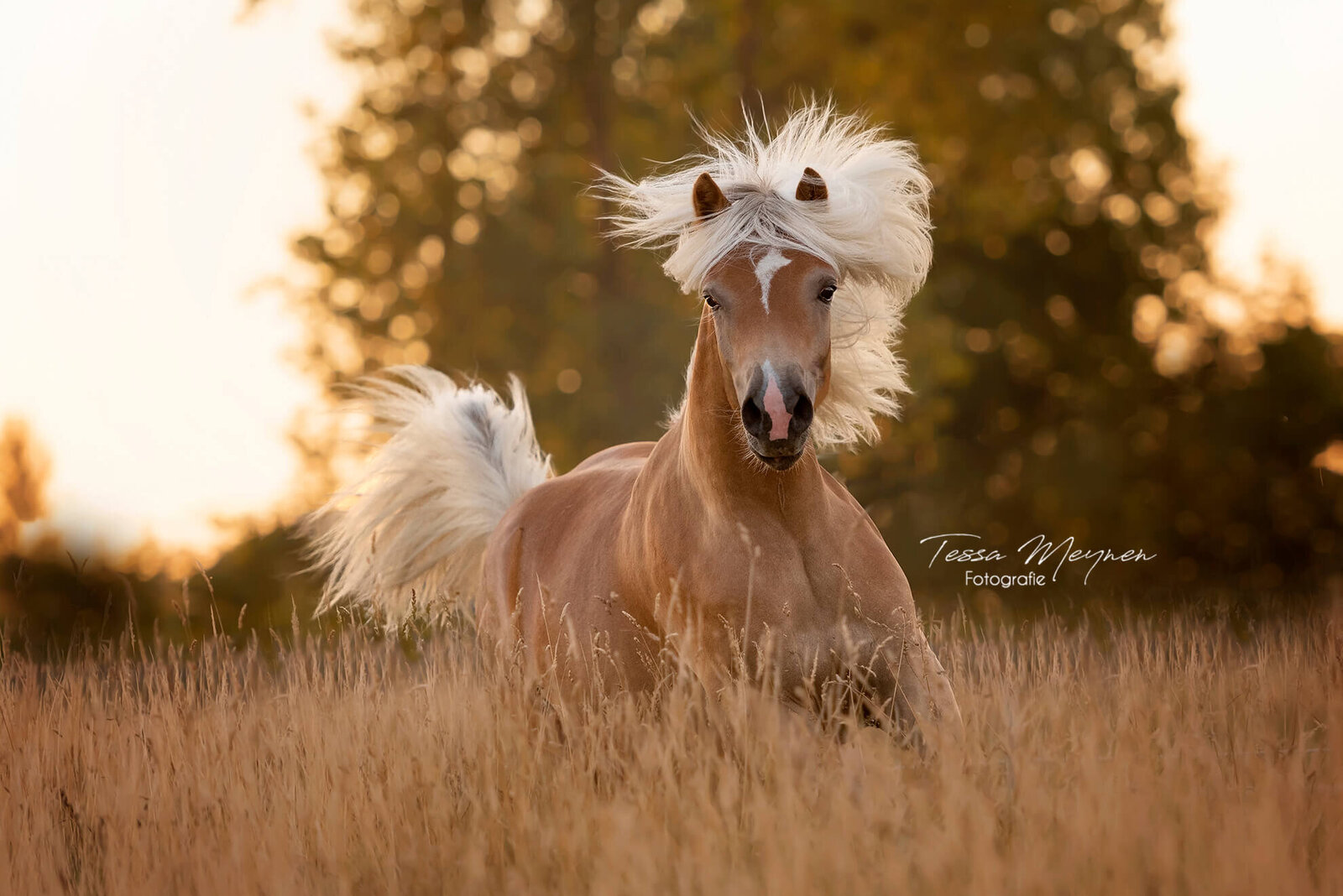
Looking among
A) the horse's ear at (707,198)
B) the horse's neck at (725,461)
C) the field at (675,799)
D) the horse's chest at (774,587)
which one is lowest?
the field at (675,799)

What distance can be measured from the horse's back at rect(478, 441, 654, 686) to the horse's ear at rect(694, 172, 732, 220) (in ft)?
4.59

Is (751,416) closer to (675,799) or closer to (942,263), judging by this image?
(675,799)

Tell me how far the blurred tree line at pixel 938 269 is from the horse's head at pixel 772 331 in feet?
20.8

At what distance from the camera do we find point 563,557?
5266 mm

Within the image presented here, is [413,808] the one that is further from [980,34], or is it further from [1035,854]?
[980,34]

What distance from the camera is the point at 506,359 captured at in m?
12.7

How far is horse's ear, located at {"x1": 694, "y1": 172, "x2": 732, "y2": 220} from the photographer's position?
3797 millimetres

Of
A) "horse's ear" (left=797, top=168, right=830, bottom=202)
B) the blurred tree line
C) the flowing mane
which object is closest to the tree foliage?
the blurred tree line

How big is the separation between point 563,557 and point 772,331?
→ 2130mm

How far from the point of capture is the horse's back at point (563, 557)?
15.5ft

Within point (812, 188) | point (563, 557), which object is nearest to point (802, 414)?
point (812, 188)

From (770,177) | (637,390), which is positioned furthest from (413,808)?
(637,390)
